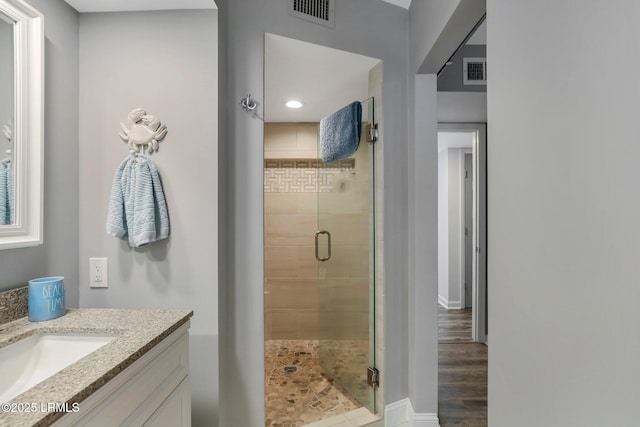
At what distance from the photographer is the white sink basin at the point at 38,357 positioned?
888 millimetres

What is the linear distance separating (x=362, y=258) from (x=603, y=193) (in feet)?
5.19

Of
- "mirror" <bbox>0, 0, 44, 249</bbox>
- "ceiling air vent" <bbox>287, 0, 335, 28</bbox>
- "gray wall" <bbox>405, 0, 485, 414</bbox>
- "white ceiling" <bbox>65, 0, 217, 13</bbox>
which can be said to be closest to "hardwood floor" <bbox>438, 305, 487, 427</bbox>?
"gray wall" <bbox>405, 0, 485, 414</bbox>

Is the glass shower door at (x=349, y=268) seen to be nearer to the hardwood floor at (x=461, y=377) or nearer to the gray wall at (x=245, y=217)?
the hardwood floor at (x=461, y=377)

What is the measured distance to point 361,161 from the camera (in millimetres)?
2115

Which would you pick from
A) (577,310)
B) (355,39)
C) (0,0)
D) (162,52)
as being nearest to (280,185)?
(355,39)

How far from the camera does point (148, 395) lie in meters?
0.91

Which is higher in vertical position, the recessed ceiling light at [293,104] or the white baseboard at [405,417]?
the recessed ceiling light at [293,104]

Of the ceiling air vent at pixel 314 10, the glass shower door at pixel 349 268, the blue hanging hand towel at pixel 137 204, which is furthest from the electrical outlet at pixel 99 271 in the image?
the ceiling air vent at pixel 314 10

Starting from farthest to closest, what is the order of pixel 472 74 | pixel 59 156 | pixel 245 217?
pixel 472 74, pixel 245 217, pixel 59 156

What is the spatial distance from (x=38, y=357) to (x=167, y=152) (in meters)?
0.87

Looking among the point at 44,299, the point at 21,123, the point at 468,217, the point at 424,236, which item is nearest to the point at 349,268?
the point at 424,236

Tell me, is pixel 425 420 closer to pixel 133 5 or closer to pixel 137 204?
pixel 137 204

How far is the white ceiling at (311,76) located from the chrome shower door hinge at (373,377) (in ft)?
6.50

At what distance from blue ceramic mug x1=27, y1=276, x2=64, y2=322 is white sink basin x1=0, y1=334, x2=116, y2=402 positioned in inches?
3.8
